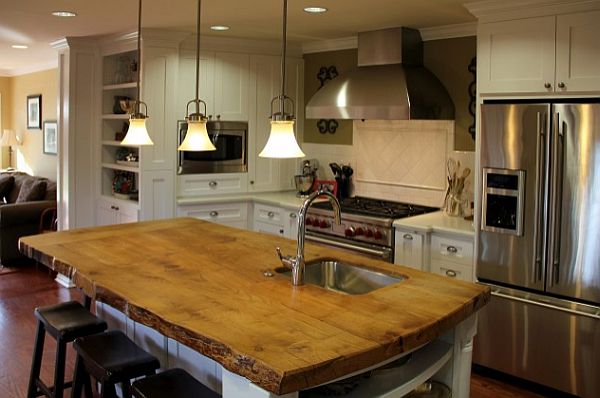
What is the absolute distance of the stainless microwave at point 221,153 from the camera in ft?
17.9

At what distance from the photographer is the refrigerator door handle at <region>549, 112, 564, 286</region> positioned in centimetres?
350

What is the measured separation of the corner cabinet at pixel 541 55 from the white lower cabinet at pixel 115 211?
303 cm

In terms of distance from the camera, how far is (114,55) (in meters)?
5.66

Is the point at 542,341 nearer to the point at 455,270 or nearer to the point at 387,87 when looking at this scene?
the point at 455,270

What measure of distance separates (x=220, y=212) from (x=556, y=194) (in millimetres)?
2938

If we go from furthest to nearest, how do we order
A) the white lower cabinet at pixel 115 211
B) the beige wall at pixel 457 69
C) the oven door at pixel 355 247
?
the white lower cabinet at pixel 115 211 < the beige wall at pixel 457 69 < the oven door at pixel 355 247

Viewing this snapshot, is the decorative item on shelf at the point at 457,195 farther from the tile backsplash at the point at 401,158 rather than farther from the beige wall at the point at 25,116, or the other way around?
the beige wall at the point at 25,116

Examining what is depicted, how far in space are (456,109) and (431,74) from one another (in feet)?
1.10

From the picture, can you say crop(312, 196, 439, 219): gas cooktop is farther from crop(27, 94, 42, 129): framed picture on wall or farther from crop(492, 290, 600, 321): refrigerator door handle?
crop(27, 94, 42, 129): framed picture on wall

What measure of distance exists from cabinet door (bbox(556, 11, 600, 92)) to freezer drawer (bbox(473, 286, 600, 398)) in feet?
4.16

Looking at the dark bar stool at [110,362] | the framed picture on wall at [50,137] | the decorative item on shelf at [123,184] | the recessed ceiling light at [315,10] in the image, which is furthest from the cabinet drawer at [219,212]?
the framed picture on wall at [50,137]

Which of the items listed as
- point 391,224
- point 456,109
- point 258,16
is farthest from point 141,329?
point 456,109

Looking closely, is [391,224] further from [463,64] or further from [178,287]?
[178,287]

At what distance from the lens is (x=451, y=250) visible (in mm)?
4117
